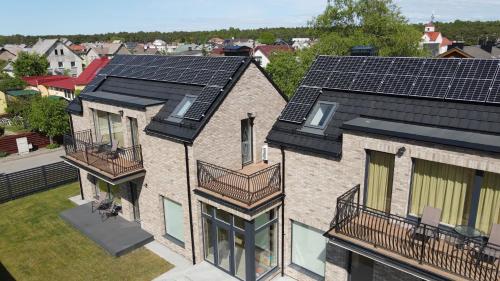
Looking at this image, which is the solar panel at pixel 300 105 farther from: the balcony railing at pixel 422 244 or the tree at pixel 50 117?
the tree at pixel 50 117

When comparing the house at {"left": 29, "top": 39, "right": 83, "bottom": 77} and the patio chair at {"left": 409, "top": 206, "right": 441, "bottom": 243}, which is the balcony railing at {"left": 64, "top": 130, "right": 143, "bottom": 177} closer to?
the patio chair at {"left": 409, "top": 206, "right": 441, "bottom": 243}

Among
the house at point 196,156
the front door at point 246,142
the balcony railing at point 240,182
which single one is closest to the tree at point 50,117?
the house at point 196,156

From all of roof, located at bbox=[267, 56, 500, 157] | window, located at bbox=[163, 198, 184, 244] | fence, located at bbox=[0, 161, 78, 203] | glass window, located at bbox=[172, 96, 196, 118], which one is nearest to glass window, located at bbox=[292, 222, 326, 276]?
roof, located at bbox=[267, 56, 500, 157]

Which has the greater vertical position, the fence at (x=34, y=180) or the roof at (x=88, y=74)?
the roof at (x=88, y=74)

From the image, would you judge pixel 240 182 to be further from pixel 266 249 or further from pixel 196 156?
pixel 266 249

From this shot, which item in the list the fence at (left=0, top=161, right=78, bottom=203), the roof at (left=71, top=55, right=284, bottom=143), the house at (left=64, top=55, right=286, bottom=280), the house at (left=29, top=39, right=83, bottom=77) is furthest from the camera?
the house at (left=29, top=39, right=83, bottom=77)

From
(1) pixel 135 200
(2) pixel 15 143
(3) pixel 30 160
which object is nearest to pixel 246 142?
(1) pixel 135 200

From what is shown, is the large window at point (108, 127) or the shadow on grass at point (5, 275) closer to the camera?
the shadow on grass at point (5, 275)
